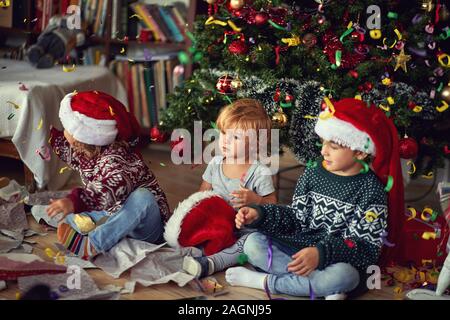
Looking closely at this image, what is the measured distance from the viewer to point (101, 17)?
3613 mm

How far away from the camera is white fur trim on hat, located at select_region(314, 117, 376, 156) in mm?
1857

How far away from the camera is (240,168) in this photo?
7.35ft

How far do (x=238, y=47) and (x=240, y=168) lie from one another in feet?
1.76

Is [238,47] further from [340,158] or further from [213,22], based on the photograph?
[340,158]

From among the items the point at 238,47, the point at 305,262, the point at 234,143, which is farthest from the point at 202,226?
the point at 238,47

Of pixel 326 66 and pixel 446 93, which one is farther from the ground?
pixel 326 66

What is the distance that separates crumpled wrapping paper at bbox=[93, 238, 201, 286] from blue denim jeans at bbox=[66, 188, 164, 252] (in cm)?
3

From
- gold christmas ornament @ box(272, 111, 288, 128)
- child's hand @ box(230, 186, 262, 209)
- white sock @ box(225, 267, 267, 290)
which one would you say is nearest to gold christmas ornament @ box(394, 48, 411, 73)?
gold christmas ornament @ box(272, 111, 288, 128)

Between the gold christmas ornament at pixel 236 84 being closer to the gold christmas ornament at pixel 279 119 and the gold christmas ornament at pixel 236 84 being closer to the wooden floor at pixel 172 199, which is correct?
the gold christmas ornament at pixel 279 119

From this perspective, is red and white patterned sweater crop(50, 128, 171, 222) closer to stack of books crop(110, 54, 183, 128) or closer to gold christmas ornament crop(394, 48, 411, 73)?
gold christmas ornament crop(394, 48, 411, 73)

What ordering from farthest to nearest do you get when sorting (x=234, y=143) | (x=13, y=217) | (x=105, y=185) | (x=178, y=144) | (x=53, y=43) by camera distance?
(x=53, y=43), (x=178, y=144), (x=13, y=217), (x=234, y=143), (x=105, y=185)

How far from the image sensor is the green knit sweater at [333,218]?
6.09 ft

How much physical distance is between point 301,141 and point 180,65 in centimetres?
120

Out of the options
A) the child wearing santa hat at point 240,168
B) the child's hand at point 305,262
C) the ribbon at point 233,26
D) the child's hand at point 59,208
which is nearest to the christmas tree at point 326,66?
the ribbon at point 233,26
